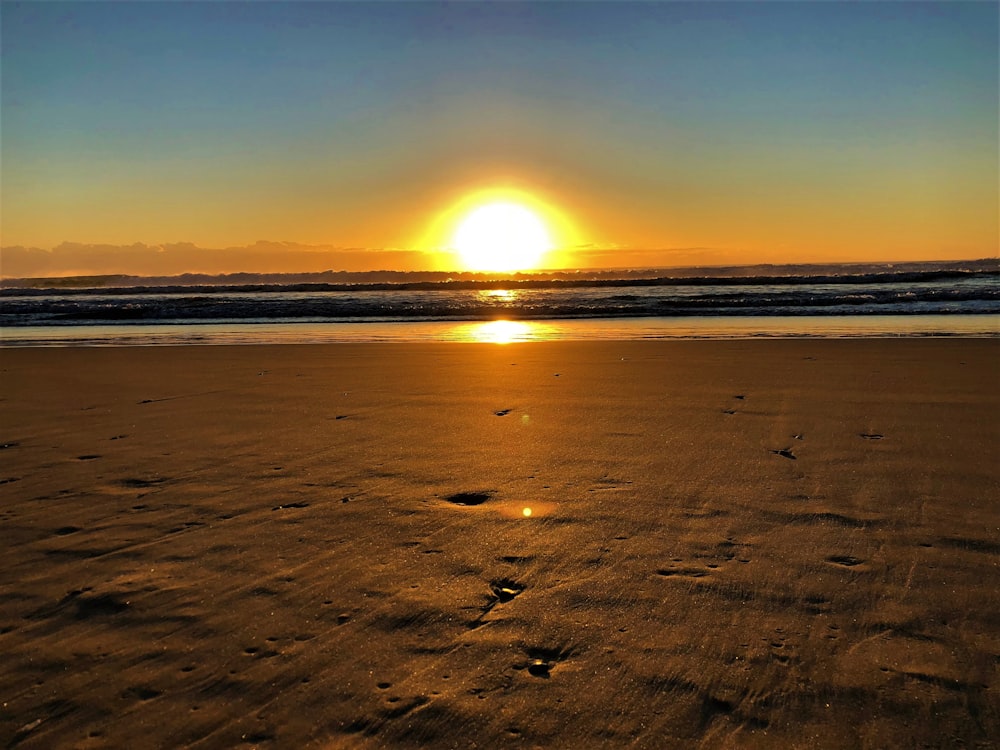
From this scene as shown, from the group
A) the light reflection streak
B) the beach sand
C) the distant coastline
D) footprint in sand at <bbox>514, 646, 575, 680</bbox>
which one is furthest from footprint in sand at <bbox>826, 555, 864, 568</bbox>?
the distant coastline

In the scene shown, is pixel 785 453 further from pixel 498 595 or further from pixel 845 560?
pixel 498 595

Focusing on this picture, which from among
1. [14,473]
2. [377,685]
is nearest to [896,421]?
[377,685]

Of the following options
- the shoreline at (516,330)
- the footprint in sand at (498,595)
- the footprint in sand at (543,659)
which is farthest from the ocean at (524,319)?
the footprint in sand at (543,659)

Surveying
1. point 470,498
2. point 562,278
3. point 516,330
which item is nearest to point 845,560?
point 470,498

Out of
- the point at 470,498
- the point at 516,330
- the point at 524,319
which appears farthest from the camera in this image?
the point at 524,319

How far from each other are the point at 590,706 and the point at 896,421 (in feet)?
15.3

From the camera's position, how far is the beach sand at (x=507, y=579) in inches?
85.1

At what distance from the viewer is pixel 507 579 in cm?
300

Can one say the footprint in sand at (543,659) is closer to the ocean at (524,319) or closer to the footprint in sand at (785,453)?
the footprint in sand at (785,453)

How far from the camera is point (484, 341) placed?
1362cm

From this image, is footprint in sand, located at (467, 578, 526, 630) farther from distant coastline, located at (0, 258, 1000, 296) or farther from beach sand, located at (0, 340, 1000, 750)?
distant coastline, located at (0, 258, 1000, 296)

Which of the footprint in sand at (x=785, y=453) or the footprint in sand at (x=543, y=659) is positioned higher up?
the footprint in sand at (x=785, y=453)

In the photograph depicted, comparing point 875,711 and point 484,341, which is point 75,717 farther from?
point 484,341

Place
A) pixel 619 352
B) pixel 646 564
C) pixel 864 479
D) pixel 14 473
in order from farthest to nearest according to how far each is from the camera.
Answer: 1. pixel 619 352
2. pixel 14 473
3. pixel 864 479
4. pixel 646 564
